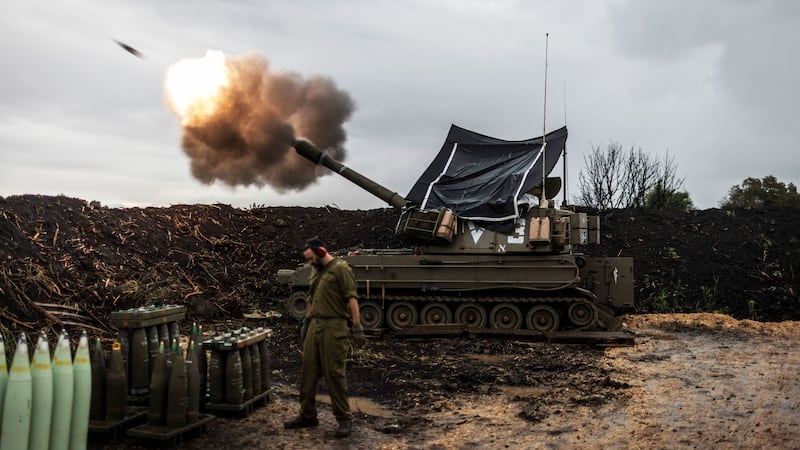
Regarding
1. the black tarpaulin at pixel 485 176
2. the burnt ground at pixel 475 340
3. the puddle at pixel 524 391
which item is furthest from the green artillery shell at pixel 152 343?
the black tarpaulin at pixel 485 176

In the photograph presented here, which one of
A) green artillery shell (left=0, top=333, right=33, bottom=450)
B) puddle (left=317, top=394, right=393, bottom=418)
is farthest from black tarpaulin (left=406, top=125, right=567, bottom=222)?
green artillery shell (left=0, top=333, right=33, bottom=450)

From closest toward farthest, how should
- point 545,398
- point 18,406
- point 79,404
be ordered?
point 18,406
point 79,404
point 545,398

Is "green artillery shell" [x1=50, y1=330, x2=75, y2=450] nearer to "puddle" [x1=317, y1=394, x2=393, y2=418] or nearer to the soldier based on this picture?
the soldier

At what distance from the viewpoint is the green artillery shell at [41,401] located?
5.12 metres

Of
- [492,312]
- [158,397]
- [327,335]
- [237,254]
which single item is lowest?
[158,397]

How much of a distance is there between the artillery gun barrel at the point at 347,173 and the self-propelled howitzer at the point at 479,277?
0.94m

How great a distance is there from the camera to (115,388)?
6203 millimetres

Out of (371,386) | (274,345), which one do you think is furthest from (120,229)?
(371,386)

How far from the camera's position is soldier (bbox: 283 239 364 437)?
6789mm

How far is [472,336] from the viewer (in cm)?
1290

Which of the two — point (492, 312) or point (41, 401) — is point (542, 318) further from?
point (41, 401)

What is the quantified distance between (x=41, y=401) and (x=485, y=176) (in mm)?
10519

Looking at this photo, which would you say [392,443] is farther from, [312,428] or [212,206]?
[212,206]

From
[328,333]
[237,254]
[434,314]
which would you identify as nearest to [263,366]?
[328,333]
